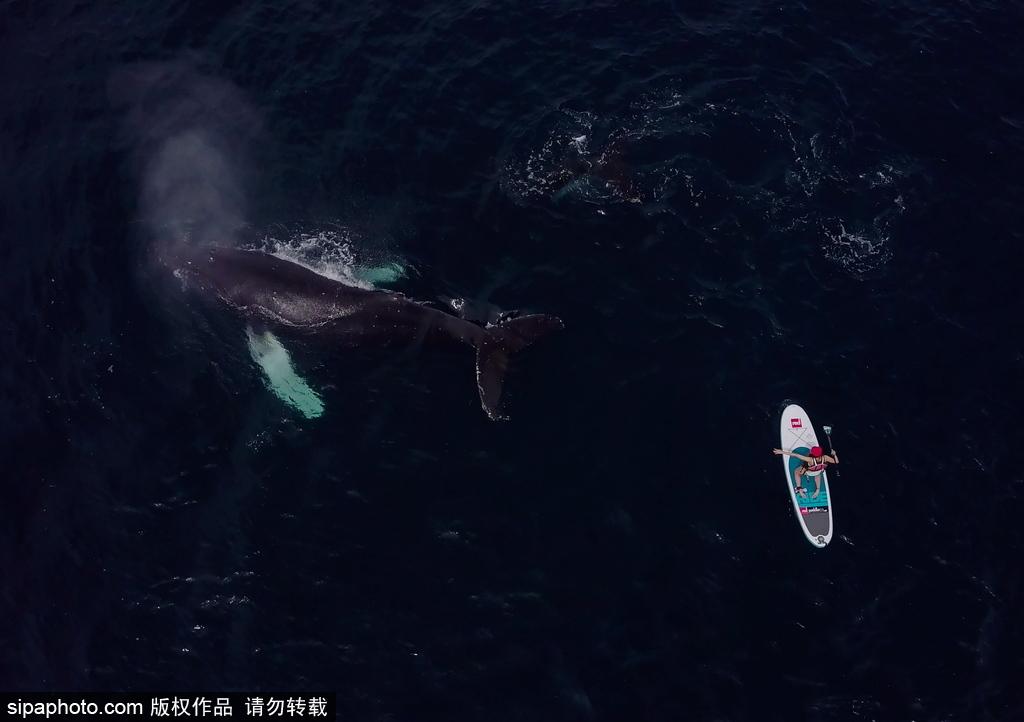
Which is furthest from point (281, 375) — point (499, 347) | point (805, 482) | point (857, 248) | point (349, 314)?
point (857, 248)

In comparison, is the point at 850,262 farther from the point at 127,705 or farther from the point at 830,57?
the point at 127,705

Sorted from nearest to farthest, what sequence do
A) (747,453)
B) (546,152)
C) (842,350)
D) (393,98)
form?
(747,453) → (842,350) → (546,152) → (393,98)

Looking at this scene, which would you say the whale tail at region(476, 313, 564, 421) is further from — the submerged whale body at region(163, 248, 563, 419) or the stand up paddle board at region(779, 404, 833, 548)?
the stand up paddle board at region(779, 404, 833, 548)

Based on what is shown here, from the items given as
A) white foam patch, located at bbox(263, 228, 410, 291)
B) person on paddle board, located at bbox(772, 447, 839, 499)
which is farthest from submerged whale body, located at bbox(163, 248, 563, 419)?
person on paddle board, located at bbox(772, 447, 839, 499)

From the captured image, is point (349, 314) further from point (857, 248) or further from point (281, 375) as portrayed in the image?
point (857, 248)

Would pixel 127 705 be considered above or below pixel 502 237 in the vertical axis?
below

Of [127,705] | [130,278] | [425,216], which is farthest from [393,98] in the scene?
[127,705]

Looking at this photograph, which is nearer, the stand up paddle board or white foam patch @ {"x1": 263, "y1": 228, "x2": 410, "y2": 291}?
the stand up paddle board

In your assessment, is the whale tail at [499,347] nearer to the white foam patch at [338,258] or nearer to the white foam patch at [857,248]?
the white foam patch at [338,258]
